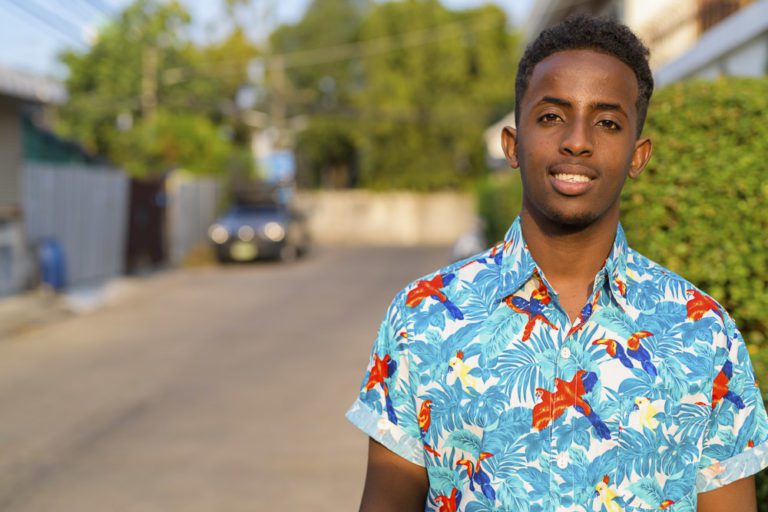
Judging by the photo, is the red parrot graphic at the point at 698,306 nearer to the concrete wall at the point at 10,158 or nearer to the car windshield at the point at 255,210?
the concrete wall at the point at 10,158

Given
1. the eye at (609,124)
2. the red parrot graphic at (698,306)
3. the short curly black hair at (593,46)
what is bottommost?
the red parrot graphic at (698,306)

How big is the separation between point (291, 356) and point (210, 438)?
3655mm

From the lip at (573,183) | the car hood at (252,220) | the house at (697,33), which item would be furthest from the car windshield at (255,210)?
the lip at (573,183)

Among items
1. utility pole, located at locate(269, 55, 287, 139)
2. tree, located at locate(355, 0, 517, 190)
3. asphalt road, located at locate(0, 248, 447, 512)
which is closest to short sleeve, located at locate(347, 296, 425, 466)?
asphalt road, located at locate(0, 248, 447, 512)

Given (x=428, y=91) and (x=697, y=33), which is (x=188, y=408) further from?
(x=428, y=91)

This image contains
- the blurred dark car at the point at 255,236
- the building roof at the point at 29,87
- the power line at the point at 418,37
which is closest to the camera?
the building roof at the point at 29,87

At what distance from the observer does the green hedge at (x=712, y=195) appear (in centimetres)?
476

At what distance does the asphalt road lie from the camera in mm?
5820

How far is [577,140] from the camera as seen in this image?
174cm

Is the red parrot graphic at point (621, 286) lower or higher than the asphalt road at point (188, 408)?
higher

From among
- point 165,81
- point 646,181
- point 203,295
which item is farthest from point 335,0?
point 646,181

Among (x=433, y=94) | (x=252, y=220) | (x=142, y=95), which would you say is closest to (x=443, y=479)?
(x=252, y=220)

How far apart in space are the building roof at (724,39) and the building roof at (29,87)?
9.54 metres

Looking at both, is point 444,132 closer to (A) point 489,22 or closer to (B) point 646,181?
(A) point 489,22
